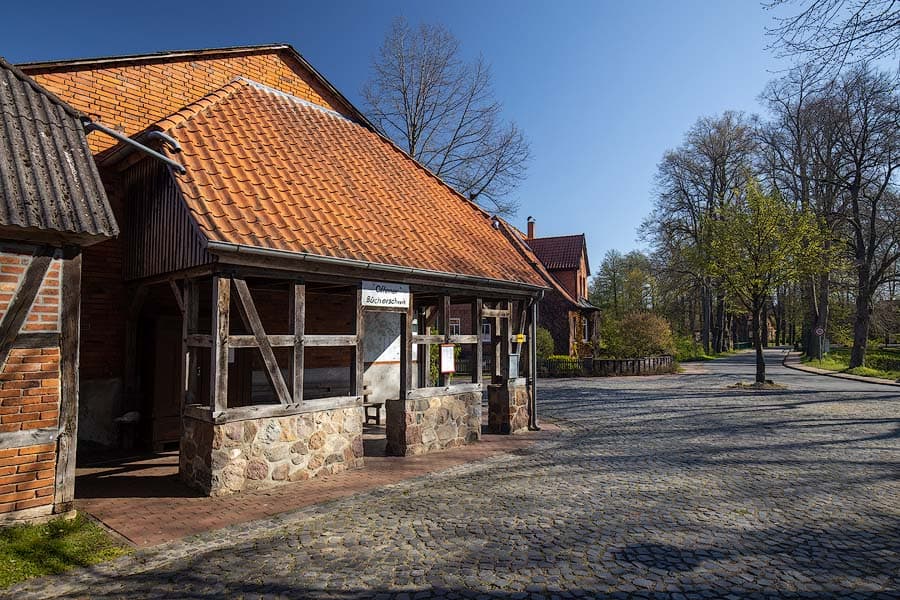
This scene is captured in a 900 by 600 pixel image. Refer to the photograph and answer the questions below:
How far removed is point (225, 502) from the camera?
6117mm

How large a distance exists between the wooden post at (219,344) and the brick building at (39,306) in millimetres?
1245

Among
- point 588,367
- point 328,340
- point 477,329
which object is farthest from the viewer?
point 588,367

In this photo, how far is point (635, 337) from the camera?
2588cm

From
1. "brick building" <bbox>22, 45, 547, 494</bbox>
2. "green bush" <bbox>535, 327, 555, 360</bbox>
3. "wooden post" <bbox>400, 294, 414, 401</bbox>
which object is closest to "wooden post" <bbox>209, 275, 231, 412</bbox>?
"brick building" <bbox>22, 45, 547, 494</bbox>

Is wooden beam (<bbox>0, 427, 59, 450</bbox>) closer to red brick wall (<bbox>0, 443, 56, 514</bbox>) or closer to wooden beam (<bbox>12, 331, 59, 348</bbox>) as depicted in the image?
red brick wall (<bbox>0, 443, 56, 514</bbox>)

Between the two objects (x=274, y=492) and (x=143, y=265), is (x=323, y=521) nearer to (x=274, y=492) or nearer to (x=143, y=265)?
(x=274, y=492)

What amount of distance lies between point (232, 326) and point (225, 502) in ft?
13.9

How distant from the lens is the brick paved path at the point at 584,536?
13.6 feet

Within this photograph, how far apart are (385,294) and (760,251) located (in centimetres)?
1611

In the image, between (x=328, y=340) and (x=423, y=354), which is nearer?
(x=328, y=340)

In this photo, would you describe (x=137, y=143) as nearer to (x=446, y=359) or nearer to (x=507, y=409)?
(x=446, y=359)

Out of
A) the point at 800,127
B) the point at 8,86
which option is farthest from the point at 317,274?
the point at 800,127

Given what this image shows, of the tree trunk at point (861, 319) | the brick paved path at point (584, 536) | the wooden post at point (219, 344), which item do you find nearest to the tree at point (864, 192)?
the tree trunk at point (861, 319)

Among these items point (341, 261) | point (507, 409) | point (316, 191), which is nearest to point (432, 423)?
point (507, 409)
